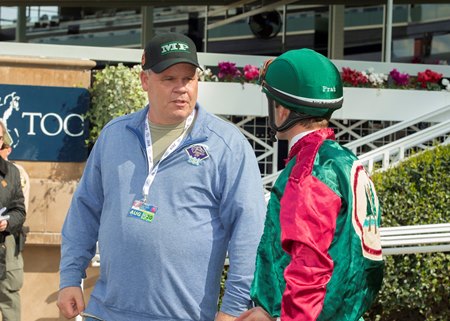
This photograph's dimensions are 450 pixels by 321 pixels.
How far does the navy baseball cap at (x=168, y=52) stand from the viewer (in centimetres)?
398

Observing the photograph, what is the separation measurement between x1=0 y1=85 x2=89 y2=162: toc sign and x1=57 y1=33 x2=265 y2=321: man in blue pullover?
14.0 ft

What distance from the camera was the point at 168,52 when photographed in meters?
3.99

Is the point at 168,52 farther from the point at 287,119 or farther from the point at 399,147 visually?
the point at 399,147

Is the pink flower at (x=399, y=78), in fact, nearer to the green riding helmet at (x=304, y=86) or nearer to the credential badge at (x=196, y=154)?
the credential badge at (x=196, y=154)

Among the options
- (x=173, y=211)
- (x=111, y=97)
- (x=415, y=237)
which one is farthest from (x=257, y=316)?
(x=111, y=97)

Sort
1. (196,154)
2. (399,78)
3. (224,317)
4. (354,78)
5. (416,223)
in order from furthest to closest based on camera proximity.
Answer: (399,78) < (354,78) < (416,223) < (196,154) < (224,317)

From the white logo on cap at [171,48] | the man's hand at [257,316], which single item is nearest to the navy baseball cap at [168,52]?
the white logo on cap at [171,48]

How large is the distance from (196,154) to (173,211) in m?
0.24

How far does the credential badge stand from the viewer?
153 inches

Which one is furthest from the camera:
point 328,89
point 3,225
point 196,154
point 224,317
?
point 3,225

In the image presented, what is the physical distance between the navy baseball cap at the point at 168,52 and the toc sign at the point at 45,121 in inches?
171

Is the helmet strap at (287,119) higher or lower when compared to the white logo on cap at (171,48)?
lower

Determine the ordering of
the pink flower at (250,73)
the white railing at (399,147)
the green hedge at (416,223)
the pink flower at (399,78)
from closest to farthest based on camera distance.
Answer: the green hedge at (416,223) → the white railing at (399,147) → the pink flower at (250,73) → the pink flower at (399,78)

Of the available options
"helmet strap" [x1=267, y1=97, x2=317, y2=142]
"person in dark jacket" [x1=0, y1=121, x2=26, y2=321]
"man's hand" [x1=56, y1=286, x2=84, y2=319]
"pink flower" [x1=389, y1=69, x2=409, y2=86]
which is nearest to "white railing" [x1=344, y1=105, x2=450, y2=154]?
"pink flower" [x1=389, y1=69, x2=409, y2=86]
